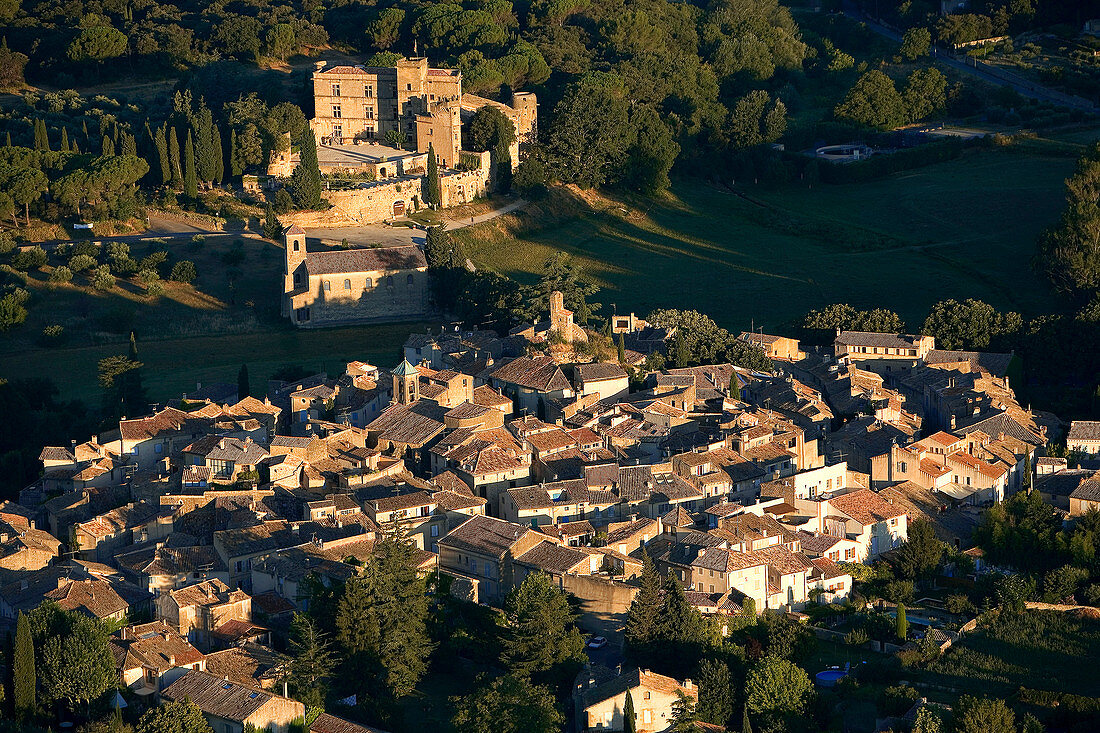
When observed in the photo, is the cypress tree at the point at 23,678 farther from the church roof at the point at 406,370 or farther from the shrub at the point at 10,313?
the shrub at the point at 10,313

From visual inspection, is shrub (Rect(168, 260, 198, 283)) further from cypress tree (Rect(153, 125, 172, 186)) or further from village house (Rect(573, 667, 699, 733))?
village house (Rect(573, 667, 699, 733))

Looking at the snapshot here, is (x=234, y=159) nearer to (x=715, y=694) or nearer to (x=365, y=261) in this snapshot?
(x=365, y=261)

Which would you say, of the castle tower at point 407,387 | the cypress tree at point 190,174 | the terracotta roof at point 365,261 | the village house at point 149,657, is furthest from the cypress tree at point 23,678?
the cypress tree at point 190,174

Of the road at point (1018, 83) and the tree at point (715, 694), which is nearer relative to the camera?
the tree at point (715, 694)

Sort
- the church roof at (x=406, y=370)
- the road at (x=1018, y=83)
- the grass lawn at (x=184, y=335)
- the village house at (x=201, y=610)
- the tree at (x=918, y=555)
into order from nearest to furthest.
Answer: the village house at (x=201, y=610) → the tree at (x=918, y=555) → the church roof at (x=406, y=370) → the grass lawn at (x=184, y=335) → the road at (x=1018, y=83)

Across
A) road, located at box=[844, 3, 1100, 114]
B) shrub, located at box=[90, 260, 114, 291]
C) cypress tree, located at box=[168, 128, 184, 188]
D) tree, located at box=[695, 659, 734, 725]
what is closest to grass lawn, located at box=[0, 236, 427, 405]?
shrub, located at box=[90, 260, 114, 291]

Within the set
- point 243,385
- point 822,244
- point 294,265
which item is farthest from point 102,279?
point 822,244
